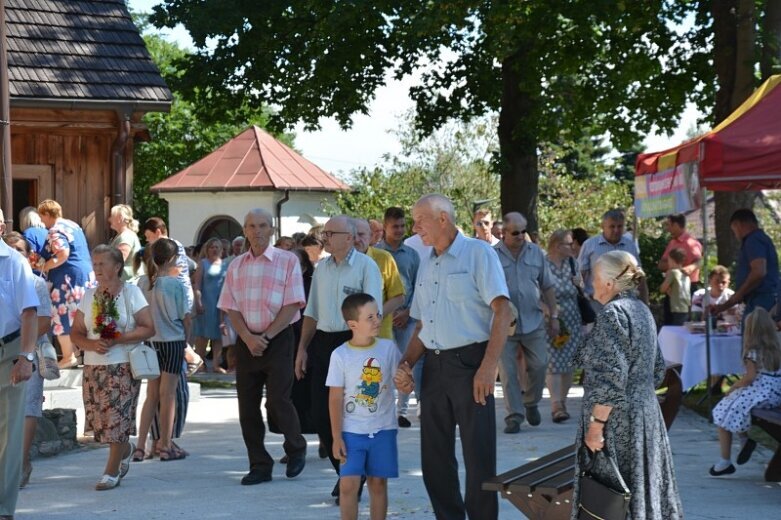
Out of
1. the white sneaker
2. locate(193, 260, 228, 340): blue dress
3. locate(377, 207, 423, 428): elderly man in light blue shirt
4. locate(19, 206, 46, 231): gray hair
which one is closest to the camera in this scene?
the white sneaker

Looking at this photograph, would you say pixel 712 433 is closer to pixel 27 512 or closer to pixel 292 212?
pixel 27 512

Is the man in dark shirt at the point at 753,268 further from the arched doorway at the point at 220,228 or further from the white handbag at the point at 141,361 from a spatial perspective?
the arched doorway at the point at 220,228

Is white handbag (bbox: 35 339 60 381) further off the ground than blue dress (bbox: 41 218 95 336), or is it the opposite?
blue dress (bbox: 41 218 95 336)

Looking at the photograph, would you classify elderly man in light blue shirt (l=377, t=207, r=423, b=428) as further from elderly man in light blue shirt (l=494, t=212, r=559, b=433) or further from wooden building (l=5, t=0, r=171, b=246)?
wooden building (l=5, t=0, r=171, b=246)

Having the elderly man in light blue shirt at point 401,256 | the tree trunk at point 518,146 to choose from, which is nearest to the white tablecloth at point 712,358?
the elderly man in light blue shirt at point 401,256

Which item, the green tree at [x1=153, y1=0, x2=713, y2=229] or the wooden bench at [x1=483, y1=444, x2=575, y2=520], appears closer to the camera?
the wooden bench at [x1=483, y1=444, x2=575, y2=520]

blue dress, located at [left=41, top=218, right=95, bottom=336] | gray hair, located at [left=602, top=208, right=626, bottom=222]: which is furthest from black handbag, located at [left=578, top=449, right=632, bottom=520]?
blue dress, located at [left=41, top=218, right=95, bottom=336]

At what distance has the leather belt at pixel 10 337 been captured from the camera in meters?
7.89

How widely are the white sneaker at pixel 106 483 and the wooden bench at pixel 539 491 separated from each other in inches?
134

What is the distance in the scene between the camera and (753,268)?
13.0 metres

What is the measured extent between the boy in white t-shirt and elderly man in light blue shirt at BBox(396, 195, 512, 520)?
22 centimetres

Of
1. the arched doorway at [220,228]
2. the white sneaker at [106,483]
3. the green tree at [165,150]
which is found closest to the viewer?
the white sneaker at [106,483]

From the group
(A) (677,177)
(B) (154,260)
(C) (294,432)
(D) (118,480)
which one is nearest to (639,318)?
(C) (294,432)

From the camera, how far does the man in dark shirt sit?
13.0m
